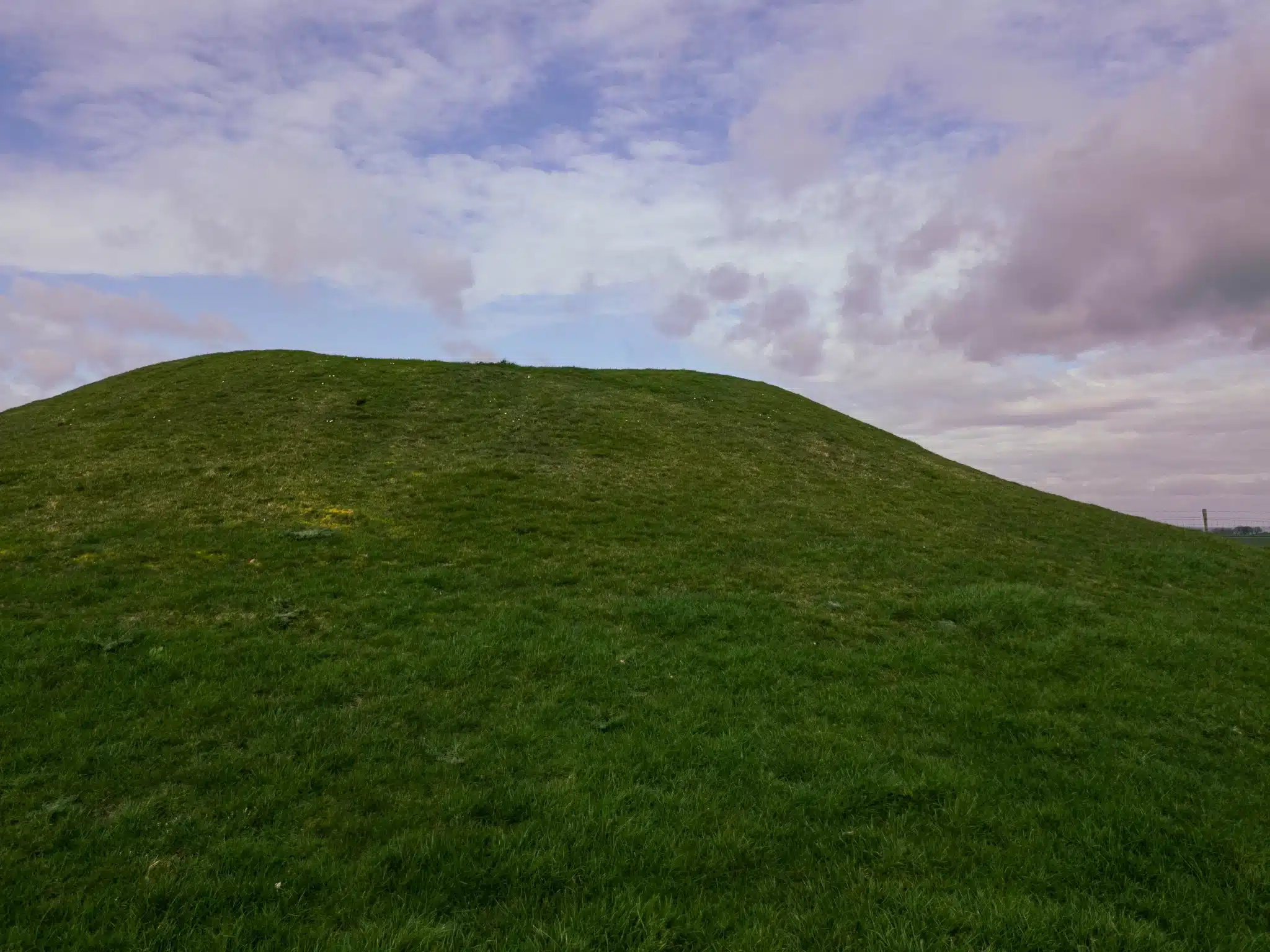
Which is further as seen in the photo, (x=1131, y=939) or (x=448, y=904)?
(x=448, y=904)

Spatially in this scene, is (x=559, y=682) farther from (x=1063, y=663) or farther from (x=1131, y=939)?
(x=1063, y=663)

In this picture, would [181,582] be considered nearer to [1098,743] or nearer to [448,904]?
[448,904]

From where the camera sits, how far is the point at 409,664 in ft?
40.5

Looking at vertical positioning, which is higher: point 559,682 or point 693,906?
point 559,682

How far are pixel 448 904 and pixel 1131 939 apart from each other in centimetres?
606

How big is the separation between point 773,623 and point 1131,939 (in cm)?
949

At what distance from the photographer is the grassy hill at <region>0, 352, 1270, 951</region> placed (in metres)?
6.52

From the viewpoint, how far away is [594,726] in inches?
408

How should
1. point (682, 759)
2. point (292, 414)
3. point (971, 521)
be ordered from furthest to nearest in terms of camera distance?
point (292, 414)
point (971, 521)
point (682, 759)

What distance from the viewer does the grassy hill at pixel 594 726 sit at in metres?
6.52

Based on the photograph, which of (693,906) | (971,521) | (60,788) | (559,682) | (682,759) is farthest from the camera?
(971,521)

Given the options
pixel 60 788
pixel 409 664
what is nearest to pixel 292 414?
pixel 409 664

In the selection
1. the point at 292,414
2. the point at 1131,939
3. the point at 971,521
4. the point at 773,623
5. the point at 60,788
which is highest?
the point at 292,414

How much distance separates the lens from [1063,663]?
13773mm
